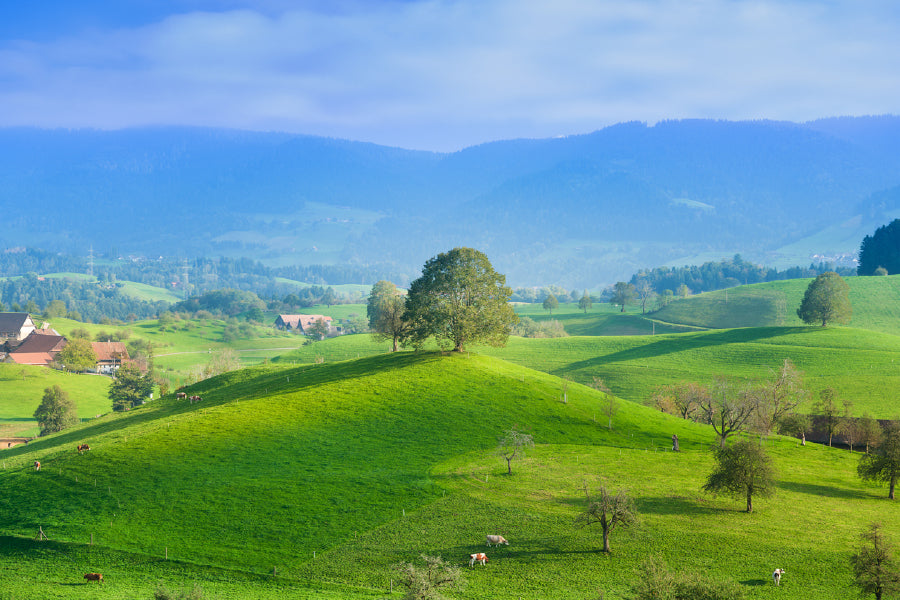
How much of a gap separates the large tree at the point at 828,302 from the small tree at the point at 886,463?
301ft

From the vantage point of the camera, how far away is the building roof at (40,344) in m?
165

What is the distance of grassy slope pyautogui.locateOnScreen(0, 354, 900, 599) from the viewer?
39125 mm

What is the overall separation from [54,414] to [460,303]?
7021cm

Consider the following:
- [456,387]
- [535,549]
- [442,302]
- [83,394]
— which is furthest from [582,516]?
[83,394]

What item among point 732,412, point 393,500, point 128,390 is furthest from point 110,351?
point 732,412

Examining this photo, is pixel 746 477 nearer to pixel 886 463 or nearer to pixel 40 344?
pixel 886 463

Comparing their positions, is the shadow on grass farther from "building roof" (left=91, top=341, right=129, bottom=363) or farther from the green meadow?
"building roof" (left=91, top=341, right=129, bottom=363)

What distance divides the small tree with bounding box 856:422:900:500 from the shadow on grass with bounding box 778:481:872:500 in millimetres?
1896

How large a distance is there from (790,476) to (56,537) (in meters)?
60.7

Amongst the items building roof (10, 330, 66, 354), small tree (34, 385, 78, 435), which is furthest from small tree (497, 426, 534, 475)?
building roof (10, 330, 66, 354)

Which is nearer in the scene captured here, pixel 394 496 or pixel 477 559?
pixel 477 559

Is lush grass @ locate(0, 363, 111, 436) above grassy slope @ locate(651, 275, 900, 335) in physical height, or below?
below

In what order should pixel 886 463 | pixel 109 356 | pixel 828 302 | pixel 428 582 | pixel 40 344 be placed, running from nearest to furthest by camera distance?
pixel 428 582 < pixel 886 463 < pixel 828 302 < pixel 40 344 < pixel 109 356

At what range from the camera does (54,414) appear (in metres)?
104
